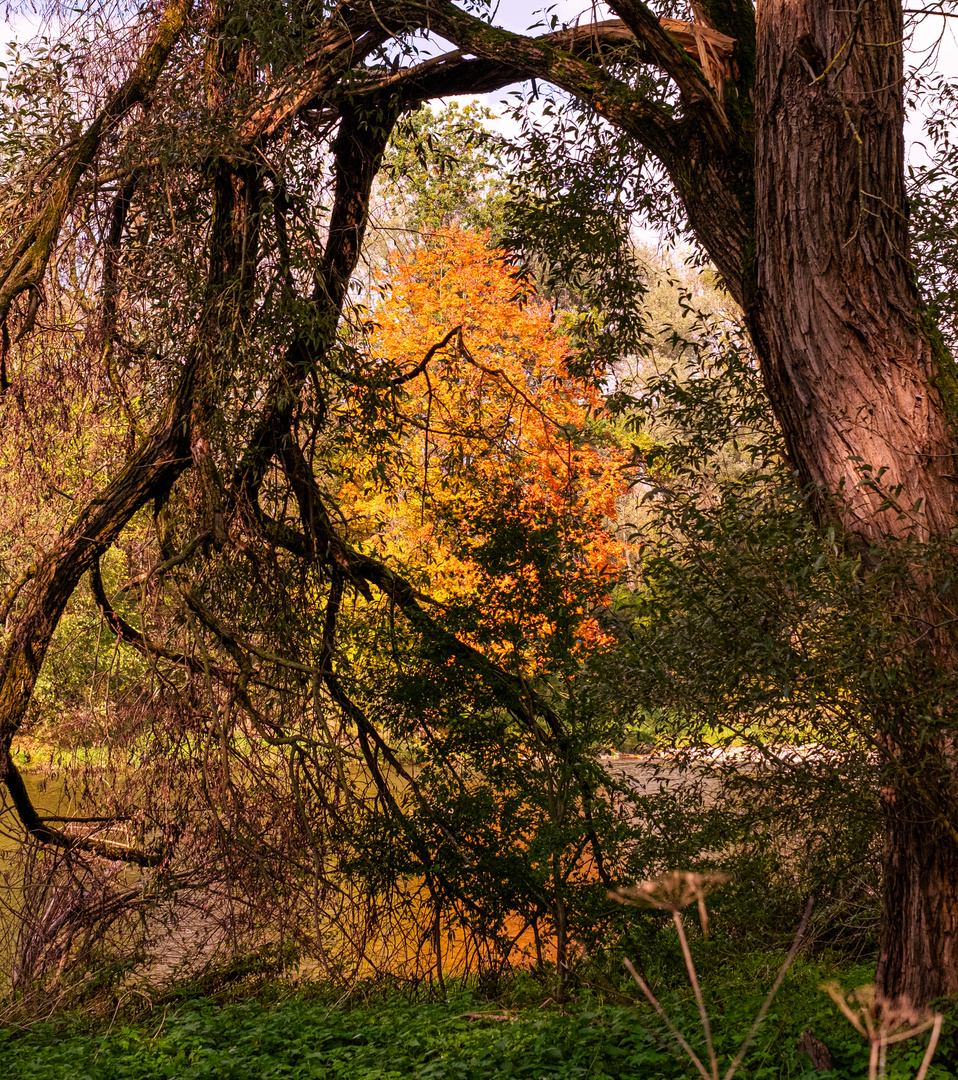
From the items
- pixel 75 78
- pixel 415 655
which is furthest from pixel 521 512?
pixel 75 78

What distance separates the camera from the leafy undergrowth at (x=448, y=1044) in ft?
14.9

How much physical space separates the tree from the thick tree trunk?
0.4 inches

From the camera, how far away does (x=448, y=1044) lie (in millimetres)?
5254

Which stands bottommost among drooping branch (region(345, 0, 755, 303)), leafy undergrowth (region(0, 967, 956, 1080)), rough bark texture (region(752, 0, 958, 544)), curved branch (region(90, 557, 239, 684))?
leafy undergrowth (region(0, 967, 956, 1080))

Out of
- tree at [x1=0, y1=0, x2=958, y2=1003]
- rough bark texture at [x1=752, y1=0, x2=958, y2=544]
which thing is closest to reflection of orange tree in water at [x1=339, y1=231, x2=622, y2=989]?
tree at [x1=0, y1=0, x2=958, y2=1003]

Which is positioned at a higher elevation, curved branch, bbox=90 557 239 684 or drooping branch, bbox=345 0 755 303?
drooping branch, bbox=345 0 755 303

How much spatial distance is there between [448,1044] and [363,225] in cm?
511

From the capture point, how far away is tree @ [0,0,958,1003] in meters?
4.23

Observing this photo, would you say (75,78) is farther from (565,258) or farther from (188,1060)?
(188,1060)

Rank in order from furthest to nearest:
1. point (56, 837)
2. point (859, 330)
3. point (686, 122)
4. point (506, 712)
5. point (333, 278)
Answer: point (506, 712), point (333, 278), point (56, 837), point (686, 122), point (859, 330)

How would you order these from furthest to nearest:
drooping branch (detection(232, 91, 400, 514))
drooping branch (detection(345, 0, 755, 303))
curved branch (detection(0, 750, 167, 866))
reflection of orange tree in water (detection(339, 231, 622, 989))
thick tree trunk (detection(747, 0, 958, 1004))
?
1. reflection of orange tree in water (detection(339, 231, 622, 989))
2. drooping branch (detection(232, 91, 400, 514))
3. curved branch (detection(0, 750, 167, 866))
4. drooping branch (detection(345, 0, 755, 303))
5. thick tree trunk (detection(747, 0, 958, 1004))

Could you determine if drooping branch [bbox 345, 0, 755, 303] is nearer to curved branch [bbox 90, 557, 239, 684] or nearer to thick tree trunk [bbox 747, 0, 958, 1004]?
thick tree trunk [bbox 747, 0, 958, 1004]

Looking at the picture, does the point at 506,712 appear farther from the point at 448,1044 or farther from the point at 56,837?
the point at 56,837

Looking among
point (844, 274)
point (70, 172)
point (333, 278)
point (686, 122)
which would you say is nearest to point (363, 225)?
point (333, 278)
